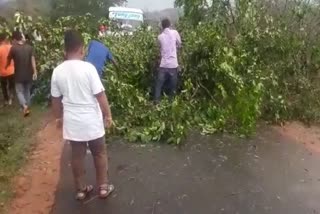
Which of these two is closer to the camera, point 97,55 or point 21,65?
point 97,55

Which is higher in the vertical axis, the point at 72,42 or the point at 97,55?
the point at 72,42

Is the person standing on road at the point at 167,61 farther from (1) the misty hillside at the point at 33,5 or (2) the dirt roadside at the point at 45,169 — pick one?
(1) the misty hillside at the point at 33,5

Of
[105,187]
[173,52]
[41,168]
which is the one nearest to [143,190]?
[105,187]

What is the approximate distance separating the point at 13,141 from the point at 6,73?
10.3 ft

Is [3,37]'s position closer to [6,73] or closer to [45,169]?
[6,73]

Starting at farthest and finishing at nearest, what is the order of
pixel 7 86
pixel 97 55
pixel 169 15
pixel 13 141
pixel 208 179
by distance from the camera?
1. pixel 169 15
2. pixel 7 86
3. pixel 97 55
4. pixel 13 141
5. pixel 208 179

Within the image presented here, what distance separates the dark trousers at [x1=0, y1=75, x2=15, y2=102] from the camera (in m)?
11.6

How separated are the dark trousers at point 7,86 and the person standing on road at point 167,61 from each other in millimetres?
3160

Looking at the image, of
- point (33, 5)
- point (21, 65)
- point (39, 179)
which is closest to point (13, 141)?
point (39, 179)

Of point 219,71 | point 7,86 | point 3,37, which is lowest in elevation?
point 7,86

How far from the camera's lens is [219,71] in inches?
385

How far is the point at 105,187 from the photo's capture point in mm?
6043

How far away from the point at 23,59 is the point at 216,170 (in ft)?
16.9

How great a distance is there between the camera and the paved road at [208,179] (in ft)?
19.3
